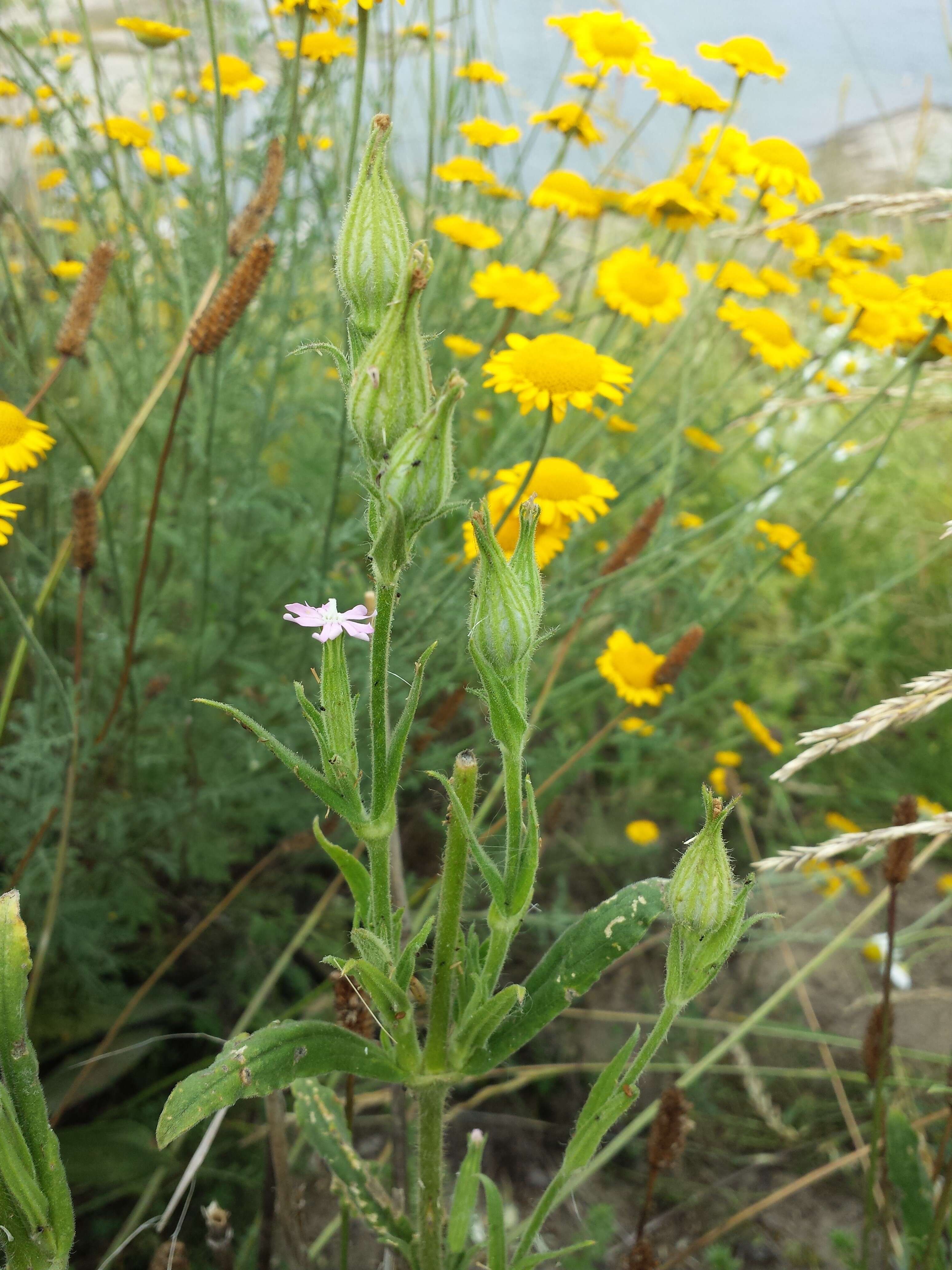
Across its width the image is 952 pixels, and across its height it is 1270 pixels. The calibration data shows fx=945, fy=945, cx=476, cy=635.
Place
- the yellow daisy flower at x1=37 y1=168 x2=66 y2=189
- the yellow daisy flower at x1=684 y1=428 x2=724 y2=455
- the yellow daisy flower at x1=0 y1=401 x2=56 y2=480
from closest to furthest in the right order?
1. the yellow daisy flower at x1=0 y1=401 x2=56 y2=480
2. the yellow daisy flower at x1=684 y1=428 x2=724 y2=455
3. the yellow daisy flower at x1=37 y1=168 x2=66 y2=189

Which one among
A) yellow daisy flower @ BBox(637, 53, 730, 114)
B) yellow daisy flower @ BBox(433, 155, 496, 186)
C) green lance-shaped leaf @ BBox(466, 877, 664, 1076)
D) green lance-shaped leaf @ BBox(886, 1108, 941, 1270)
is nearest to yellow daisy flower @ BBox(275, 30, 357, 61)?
yellow daisy flower @ BBox(433, 155, 496, 186)

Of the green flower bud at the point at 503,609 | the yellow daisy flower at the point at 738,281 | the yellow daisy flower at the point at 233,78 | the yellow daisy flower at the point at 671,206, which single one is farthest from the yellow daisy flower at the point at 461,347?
the green flower bud at the point at 503,609

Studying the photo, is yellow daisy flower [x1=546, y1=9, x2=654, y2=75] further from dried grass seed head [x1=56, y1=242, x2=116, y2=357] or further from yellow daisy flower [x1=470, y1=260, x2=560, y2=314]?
dried grass seed head [x1=56, y1=242, x2=116, y2=357]

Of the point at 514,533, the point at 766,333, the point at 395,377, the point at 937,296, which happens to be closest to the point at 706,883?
the point at 395,377

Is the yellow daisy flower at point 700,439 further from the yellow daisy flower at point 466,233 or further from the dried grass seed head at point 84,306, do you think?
the dried grass seed head at point 84,306

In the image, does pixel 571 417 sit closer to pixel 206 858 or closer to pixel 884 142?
pixel 206 858
